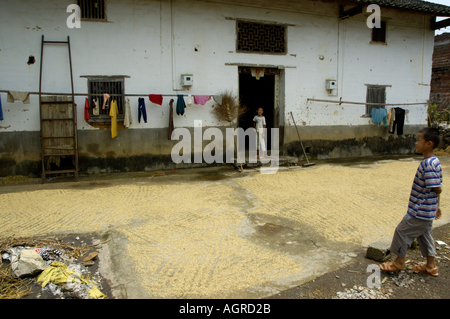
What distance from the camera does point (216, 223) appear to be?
14.6 ft

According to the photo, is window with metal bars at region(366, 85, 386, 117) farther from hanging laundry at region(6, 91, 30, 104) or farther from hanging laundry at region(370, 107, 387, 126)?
hanging laundry at region(6, 91, 30, 104)

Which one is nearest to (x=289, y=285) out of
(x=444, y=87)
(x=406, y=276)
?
(x=406, y=276)

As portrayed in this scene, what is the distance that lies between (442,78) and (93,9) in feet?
53.3

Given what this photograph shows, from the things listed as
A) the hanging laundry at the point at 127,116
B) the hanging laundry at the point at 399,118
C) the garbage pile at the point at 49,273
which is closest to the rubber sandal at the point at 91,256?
the garbage pile at the point at 49,273

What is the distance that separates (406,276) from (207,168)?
21.3 feet

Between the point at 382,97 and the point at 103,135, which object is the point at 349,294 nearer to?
the point at 103,135

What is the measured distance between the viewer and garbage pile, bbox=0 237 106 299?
8.87 ft

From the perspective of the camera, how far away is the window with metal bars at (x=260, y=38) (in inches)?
367

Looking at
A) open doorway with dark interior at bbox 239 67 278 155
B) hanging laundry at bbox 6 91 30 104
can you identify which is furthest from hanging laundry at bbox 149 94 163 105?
open doorway with dark interior at bbox 239 67 278 155

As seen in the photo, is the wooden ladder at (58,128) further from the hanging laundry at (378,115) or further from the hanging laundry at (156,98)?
the hanging laundry at (378,115)

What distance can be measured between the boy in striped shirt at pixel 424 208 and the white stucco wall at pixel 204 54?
663 cm

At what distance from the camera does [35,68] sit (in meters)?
7.59
